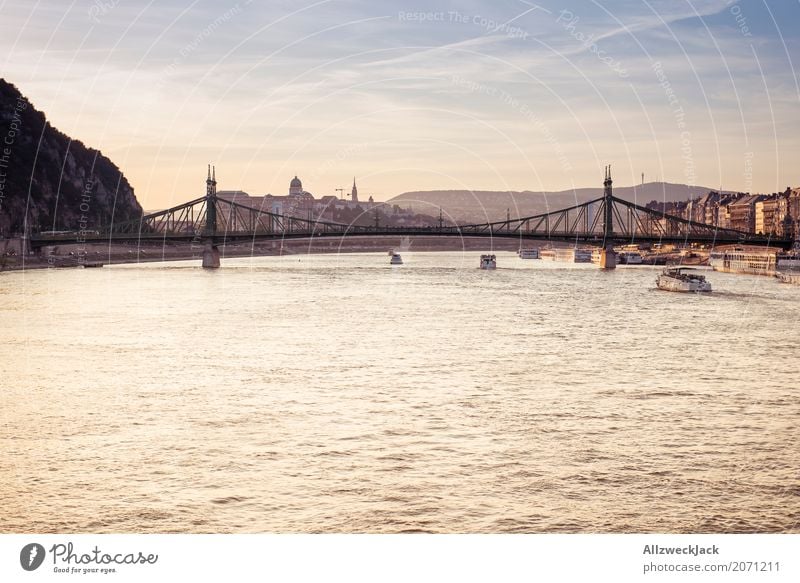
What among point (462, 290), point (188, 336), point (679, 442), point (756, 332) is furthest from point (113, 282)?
point (679, 442)

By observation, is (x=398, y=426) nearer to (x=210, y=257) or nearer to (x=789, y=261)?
(x=789, y=261)

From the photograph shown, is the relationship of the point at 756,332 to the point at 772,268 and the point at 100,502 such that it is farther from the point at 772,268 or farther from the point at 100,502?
the point at 772,268

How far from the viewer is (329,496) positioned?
75.2 ft

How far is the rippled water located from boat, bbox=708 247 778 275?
97627 millimetres

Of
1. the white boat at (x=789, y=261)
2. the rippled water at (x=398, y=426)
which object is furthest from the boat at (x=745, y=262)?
the rippled water at (x=398, y=426)

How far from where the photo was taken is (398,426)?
102ft

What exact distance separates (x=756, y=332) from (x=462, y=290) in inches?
2133

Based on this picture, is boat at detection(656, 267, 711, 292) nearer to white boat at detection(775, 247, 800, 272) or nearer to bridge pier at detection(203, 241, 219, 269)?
white boat at detection(775, 247, 800, 272)

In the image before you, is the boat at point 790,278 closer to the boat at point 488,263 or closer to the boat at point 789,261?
the boat at point 789,261

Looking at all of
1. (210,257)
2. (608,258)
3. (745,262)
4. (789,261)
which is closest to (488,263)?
(608,258)

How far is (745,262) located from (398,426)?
6039 inches

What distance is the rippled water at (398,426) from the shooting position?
862 inches

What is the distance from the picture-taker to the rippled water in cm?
2189

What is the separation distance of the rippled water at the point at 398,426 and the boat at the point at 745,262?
97.6 m
